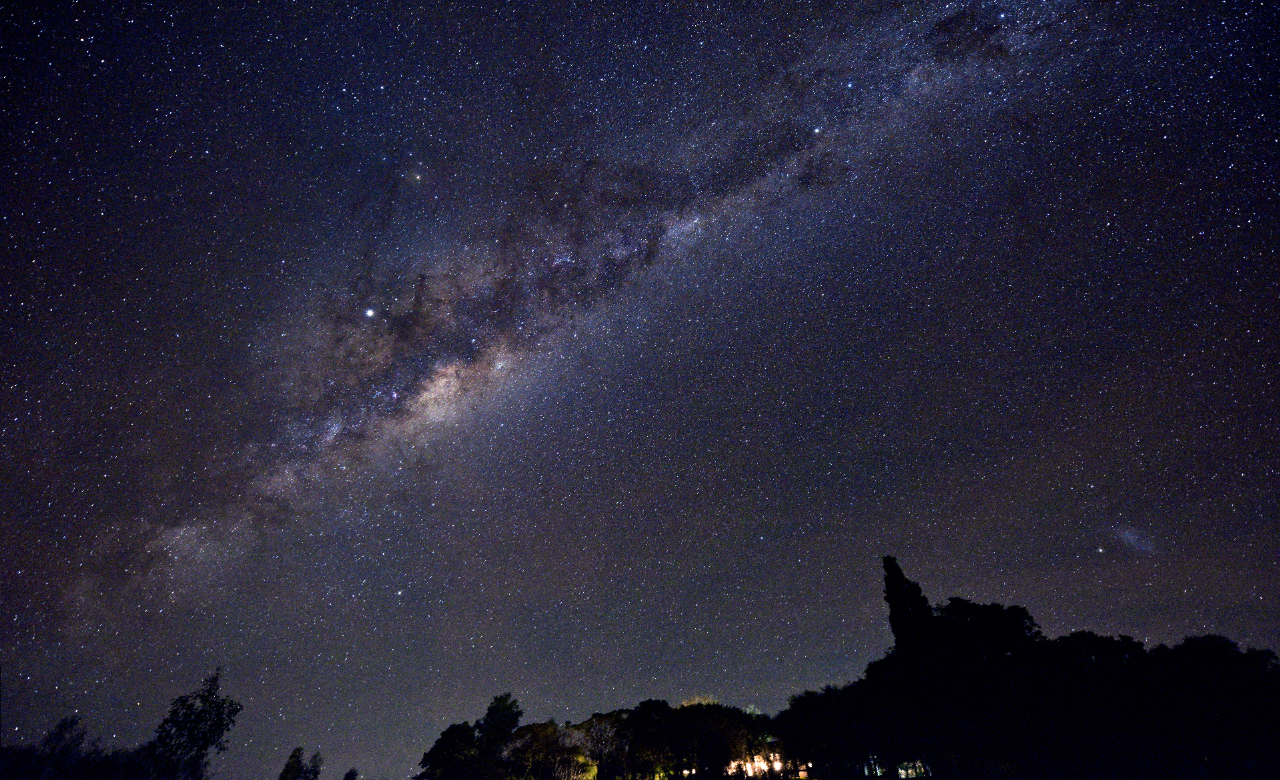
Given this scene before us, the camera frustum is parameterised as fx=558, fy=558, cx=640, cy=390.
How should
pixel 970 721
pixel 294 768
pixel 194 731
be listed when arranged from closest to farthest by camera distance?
pixel 970 721
pixel 194 731
pixel 294 768

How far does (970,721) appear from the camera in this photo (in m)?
33.1

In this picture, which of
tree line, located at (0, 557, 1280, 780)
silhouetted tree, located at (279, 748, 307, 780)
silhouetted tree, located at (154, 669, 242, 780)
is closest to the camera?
tree line, located at (0, 557, 1280, 780)

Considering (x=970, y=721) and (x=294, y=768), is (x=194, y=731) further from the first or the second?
(x=970, y=721)

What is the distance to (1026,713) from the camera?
103 ft

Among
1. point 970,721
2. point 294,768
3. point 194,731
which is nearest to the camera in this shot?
point 970,721

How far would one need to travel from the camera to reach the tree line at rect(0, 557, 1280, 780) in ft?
97.0

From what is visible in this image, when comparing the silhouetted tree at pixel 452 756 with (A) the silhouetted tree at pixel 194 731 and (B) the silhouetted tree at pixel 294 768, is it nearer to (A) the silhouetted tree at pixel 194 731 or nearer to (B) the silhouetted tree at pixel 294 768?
(A) the silhouetted tree at pixel 194 731

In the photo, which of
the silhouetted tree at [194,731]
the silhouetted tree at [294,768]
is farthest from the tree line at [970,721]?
the silhouetted tree at [294,768]

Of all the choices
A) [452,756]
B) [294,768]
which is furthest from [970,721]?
[294,768]

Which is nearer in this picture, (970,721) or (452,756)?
(970,721)

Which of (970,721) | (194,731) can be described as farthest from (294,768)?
(970,721)

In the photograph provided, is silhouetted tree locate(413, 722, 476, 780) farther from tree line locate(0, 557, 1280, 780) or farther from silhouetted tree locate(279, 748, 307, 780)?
silhouetted tree locate(279, 748, 307, 780)

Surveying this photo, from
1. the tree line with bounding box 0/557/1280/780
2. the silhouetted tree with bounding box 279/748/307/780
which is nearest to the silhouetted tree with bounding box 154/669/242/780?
the tree line with bounding box 0/557/1280/780

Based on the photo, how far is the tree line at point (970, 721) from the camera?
1164 inches
